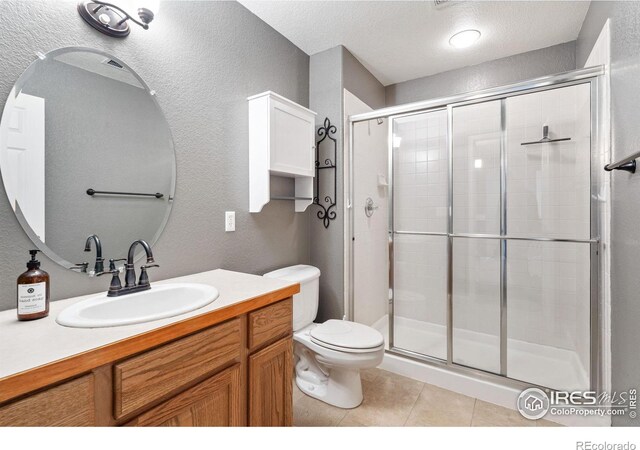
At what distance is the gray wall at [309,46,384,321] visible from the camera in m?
2.21

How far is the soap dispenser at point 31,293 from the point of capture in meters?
0.82

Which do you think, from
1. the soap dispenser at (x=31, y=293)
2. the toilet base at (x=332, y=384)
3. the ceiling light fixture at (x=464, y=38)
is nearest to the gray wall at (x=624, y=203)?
the ceiling light fixture at (x=464, y=38)

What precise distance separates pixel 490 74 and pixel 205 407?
298 cm

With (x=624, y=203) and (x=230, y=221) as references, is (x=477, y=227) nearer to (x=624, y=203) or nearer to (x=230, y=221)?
(x=624, y=203)

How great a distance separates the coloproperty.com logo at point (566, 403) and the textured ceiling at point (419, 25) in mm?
2202

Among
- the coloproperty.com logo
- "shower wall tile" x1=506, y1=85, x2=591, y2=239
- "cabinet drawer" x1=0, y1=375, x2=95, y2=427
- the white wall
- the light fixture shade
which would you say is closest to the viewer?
"cabinet drawer" x1=0, y1=375, x2=95, y2=427

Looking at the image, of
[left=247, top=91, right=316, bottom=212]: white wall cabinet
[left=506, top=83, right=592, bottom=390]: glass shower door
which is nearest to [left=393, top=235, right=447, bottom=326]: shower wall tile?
[left=506, top=83, right=592, bottom=390]: glass shower door

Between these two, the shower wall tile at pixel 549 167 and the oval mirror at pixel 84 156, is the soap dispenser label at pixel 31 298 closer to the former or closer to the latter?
the oval mirror at pixel 84 156

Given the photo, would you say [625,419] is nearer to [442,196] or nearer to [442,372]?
[442,372]

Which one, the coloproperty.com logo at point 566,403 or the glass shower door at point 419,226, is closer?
the coloproperty.com logo at point 566,403

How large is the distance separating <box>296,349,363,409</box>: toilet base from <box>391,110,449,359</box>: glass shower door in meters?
0.81

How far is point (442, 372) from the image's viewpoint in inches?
75.7

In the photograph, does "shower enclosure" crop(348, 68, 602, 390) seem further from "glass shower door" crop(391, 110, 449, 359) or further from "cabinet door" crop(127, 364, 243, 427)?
"cabinet door" crop(127, 364, 243, 427)

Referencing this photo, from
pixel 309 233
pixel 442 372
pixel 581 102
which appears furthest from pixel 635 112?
pixel 309 233
